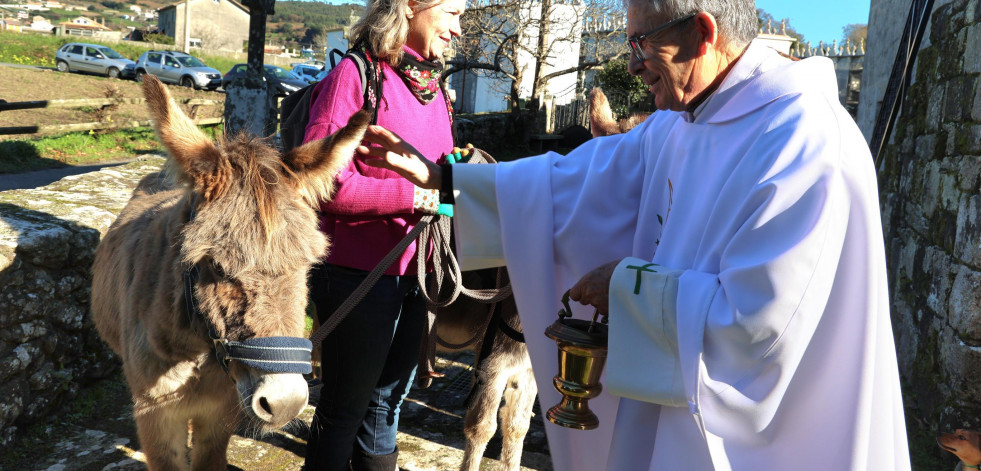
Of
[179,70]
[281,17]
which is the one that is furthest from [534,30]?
[281,17]

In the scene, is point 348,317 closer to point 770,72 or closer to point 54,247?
point 770,72

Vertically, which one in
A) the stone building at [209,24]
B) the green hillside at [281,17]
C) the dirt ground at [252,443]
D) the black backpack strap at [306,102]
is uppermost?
the green hillside at [281,17]

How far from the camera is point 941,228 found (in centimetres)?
390

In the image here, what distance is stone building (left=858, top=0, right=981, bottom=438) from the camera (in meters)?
3.37

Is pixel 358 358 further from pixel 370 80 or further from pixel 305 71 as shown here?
pixel 305 71

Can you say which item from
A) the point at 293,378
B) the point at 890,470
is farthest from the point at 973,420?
the point at 293,378

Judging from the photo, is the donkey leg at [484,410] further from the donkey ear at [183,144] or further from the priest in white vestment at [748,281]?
the donkey ear at [183,144]

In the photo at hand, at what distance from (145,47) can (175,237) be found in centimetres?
4849

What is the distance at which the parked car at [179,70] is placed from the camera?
28.0m

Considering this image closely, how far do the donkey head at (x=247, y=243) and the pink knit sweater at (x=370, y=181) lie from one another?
0.22 metres

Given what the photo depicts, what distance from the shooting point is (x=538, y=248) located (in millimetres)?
2111

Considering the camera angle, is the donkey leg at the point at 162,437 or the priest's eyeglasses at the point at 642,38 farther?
the donkey leg at the point at 162,437

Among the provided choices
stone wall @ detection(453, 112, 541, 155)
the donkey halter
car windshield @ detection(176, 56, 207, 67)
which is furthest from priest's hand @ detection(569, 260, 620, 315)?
car windshield @ detection(176, 56, 207, 67)

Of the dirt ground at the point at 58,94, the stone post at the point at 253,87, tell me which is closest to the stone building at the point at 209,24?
A: the dirt ground at the point at 58,94
